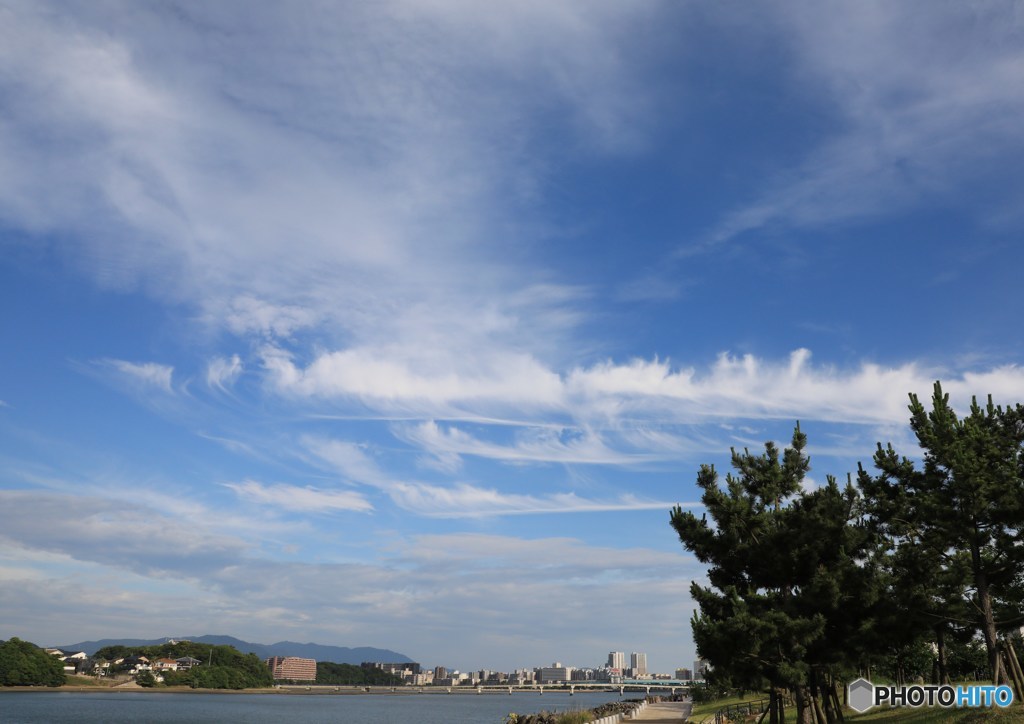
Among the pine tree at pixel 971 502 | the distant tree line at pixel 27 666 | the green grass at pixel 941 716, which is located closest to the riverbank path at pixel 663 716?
the green grass at pixel 941 716

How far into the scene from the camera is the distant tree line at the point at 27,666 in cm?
14725

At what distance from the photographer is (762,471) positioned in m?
28.1

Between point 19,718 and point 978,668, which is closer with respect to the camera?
point 978,668

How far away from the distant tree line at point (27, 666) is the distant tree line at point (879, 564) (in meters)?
168

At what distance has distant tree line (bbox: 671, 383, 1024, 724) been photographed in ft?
76.3

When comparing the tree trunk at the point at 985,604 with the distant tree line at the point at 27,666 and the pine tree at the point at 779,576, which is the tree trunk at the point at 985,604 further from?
the distant tree line at the point at 27,666

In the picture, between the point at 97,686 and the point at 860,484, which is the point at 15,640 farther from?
the point at 860,484

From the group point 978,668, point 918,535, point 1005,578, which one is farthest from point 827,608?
point 978,668

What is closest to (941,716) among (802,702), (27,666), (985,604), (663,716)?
(985,604)

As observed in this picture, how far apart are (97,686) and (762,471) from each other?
19853 cm

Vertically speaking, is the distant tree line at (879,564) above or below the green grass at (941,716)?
above

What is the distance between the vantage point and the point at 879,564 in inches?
961

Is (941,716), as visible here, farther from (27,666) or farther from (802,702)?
(27,666)

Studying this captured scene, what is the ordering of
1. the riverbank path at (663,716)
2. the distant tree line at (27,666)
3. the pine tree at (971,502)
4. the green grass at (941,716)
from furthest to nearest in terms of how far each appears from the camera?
the distant tree line at (27,666) < the riverbank path at (663,716) < the pine tree at (971,502) < the green grass at (941,716)
